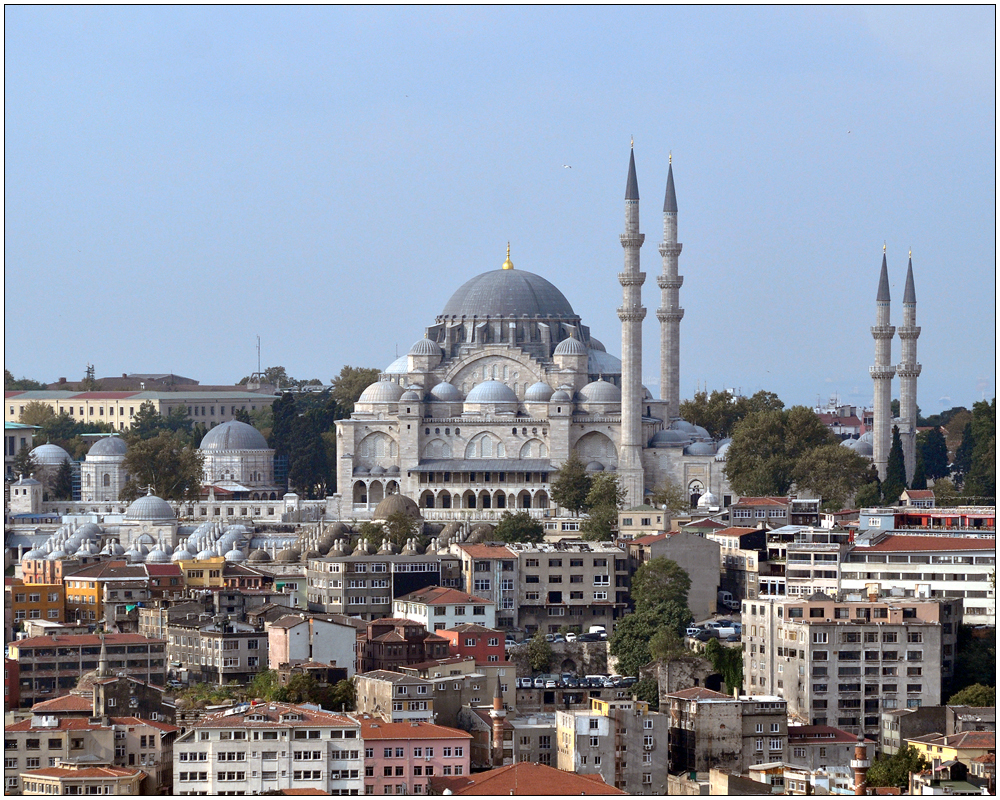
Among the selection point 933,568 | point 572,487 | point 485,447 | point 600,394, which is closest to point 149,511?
point 485,447

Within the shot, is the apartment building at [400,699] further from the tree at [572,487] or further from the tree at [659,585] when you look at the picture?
the tree at [572,487]

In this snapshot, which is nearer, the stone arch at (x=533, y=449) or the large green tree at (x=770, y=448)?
the large green tree at (x=770, y=448)

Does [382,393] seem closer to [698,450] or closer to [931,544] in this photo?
[698,450]

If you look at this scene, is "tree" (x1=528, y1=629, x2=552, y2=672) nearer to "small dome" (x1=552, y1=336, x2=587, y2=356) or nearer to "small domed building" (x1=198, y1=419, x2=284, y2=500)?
"small dome" (x1=552, y1=336, x2=587, y2=356)

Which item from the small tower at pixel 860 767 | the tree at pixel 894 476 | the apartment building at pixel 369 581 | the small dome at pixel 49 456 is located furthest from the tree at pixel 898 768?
the small dome at pixel 49 456

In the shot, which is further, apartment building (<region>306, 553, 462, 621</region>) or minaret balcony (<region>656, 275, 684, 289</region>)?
minaret balcony (<region>656, 275, 684, 289</region>)

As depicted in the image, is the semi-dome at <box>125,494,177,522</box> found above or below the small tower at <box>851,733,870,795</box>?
above

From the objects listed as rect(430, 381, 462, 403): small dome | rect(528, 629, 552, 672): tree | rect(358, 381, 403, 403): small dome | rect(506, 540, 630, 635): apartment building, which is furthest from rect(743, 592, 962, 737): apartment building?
rect(358, 381, 403, 403): small dome
